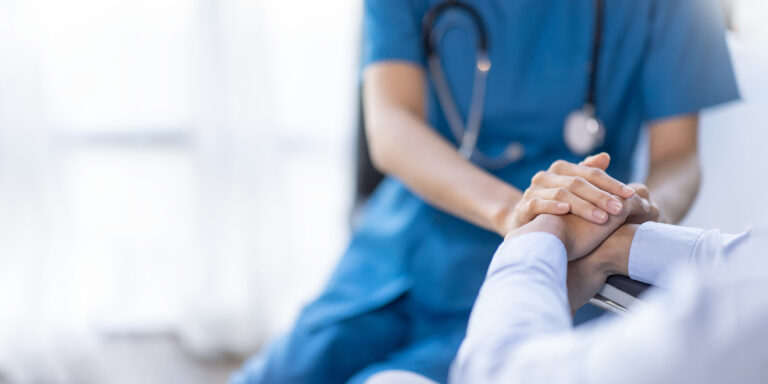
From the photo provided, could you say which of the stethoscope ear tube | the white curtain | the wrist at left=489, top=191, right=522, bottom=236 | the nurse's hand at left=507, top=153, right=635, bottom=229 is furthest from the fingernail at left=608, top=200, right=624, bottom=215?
the white curtain

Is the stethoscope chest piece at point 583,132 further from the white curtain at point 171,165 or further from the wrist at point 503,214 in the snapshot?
the white curtain at point 171,165

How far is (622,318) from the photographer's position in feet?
1.43

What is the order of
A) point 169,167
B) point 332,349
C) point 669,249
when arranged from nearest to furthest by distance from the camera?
1. point 669,249
2. point 332,349
3. point 169,167

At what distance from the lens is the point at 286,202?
5.21 ft

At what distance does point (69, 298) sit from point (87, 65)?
542 millimetres

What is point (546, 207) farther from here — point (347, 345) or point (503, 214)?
point (347, 345)

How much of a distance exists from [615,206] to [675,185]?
10 cm

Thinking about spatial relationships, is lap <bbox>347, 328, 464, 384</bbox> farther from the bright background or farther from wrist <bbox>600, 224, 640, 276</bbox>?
the bright background

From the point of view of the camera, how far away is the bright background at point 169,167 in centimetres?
148

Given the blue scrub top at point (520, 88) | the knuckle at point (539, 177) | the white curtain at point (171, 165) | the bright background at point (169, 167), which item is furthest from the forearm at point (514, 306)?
the white curtain at point (171, 165)

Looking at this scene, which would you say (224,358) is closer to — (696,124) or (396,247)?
(396,247)

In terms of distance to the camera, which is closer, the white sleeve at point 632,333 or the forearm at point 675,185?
the white sleeve at point 632,333

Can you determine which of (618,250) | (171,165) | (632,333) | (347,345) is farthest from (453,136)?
(171,165)

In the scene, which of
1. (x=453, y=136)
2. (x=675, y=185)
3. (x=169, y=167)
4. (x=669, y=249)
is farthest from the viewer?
(x=169, y=167)
